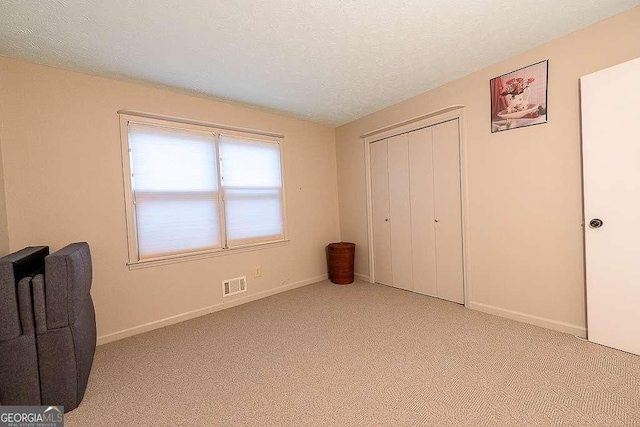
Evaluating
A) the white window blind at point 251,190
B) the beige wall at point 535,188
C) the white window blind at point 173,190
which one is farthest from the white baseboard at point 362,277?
the white window blind at point 173,190

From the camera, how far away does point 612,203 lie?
6.17 feet

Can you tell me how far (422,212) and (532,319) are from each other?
146 centimetres

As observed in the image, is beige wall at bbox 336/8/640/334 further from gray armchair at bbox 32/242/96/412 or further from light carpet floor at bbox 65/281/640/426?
gray armchair at bbox 32/242/96/412

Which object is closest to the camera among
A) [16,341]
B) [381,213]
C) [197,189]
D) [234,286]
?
[16,341]

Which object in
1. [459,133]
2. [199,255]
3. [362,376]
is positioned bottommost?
[362,376]

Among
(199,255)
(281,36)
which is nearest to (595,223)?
(281,36)

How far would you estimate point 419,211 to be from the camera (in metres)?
3.24

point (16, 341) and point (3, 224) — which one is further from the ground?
point (3, 224)

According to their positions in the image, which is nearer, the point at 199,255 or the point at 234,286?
the point at 199,255

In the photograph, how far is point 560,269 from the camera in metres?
2.20

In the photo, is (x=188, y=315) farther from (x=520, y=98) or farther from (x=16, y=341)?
(x=520, y=98)

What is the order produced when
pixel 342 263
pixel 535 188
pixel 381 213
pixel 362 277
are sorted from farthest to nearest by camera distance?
pixel 362 277 → pixel 342 263 → pixel 381 213 → pixel 535 188

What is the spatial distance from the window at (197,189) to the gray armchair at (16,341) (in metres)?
1.06

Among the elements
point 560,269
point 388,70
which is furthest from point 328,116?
point 560,269
